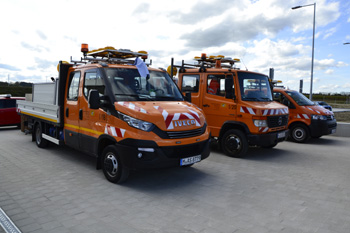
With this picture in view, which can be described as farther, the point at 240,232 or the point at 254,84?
the point at 254,84

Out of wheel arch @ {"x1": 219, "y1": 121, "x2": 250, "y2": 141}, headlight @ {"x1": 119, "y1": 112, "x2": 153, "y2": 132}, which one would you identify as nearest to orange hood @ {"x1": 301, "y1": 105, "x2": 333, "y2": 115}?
wheel arch @ {"x1": 219, "y1": 121, "x2": 250, "y2": 141}

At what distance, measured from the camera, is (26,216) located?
3930 mm

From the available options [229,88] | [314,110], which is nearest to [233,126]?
[229,88]

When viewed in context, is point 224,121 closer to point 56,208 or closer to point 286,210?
point 286,210

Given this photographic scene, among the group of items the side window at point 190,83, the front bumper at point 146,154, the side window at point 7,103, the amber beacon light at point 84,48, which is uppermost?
the amber beacon light at point 84,48

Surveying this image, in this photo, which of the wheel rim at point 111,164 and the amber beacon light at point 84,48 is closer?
the wheel rim at point 111,164

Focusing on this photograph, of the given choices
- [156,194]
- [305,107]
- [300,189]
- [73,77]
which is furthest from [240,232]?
[305,107]

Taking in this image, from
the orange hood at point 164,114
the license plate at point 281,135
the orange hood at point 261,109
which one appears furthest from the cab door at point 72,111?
the license plate at point 281,135

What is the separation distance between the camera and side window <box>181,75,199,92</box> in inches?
337

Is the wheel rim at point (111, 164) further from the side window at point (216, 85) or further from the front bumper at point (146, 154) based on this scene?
the side window at point (216, 85)

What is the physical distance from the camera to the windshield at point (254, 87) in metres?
7.71

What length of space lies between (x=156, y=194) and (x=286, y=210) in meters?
2.05

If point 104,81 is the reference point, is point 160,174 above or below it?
below

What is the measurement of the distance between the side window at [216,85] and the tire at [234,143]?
1129 millimetres
